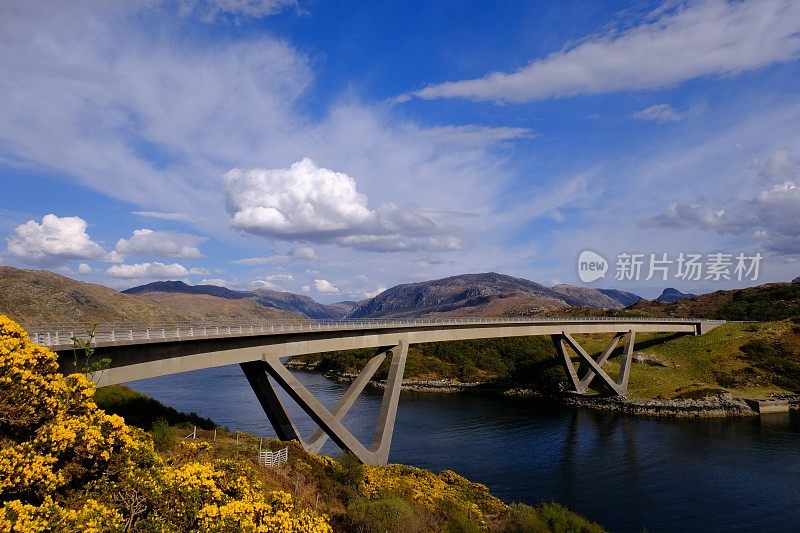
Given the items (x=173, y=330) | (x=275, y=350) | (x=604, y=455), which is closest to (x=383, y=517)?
(x=275, y=350)

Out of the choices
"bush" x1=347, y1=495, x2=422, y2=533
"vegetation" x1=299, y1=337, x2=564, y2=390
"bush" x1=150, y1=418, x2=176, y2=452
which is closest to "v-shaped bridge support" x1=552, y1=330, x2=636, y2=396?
"vegetation" x1=299, y1=337, x2=564, y2=390

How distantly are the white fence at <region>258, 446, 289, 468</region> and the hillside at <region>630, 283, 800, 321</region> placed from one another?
16326 centimetres

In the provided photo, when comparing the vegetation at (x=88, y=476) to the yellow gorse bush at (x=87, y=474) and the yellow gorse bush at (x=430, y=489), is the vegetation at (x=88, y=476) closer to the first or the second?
the yellow gorse bush at (x=87, y=474)

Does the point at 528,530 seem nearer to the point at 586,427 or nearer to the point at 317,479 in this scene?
the point at 317,479

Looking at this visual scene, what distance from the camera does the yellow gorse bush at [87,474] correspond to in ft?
47.2

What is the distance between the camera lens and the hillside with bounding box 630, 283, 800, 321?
497 ft

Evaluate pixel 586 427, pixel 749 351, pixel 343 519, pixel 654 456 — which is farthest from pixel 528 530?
pixel 749 351

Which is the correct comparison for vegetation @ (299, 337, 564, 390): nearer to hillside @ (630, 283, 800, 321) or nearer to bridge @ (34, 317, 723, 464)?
bridge @ (34, 317, 723, 464)

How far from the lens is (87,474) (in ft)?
53.1

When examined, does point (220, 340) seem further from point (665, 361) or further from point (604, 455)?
point (665, 361)

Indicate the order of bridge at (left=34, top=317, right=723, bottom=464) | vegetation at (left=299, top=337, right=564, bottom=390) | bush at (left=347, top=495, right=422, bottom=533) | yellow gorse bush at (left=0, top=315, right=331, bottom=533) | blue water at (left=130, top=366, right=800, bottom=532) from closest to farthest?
yellow gorse bush at (left=0, top=315, right=331, bottom=533), bush at (left=347, top=495, right=422, bottom=533), bridge at (left=34, top=317, right=723, bottom=464), blue water at (left=130, top=366, right=800, bottom=532), vegetation at (left=299, top=337, right=564, bottom=390)

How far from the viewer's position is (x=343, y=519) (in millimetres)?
26891

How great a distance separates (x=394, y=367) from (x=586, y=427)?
35.9 meters

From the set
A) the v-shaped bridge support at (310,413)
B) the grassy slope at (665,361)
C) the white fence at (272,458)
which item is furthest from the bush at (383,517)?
the grassy slope at (665,361)
